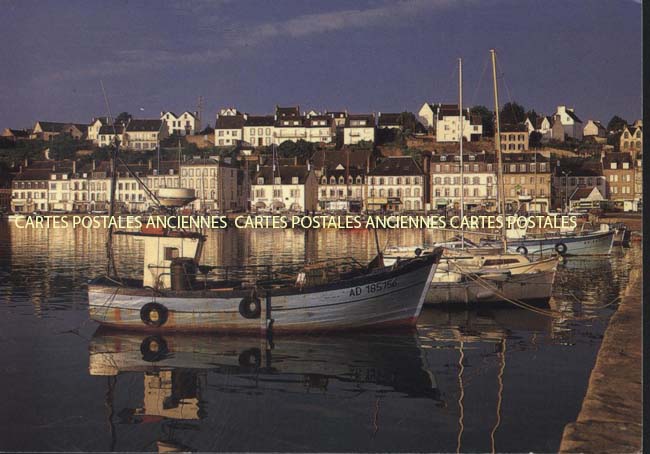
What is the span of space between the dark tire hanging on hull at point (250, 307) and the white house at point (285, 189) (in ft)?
158

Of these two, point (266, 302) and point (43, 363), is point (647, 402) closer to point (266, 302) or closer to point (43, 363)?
point (266, 302)

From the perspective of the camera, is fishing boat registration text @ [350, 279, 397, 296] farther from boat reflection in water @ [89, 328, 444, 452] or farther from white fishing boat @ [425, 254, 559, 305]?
white fishing boat @ [425, 254, 559, 305]

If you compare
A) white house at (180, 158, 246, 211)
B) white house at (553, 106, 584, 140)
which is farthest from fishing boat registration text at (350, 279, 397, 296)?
white house at (553, 106, 584, 140)

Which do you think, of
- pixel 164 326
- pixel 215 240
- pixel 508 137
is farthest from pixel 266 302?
pixel 508 137

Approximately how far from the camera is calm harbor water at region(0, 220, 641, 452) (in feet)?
25.7

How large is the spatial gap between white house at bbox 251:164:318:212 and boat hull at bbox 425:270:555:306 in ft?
146

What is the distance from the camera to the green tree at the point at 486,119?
77338 mm

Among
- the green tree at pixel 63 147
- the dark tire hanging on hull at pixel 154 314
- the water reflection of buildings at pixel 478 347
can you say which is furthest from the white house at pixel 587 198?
the dark tire hanging on hull at pixel 154 314

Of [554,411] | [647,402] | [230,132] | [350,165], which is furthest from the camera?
[230,132]

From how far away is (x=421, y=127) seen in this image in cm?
8325

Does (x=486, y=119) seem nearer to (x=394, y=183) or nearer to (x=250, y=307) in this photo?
(x=394, y=183)

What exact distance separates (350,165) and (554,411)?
59.1m

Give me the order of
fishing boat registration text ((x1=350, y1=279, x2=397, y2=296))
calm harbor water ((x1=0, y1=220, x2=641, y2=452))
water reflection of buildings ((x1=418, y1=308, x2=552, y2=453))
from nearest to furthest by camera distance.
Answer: calm harbor water ((x1=0, y1=220, x2=641, y2=452)) < water reflection of buildings ((x1=418, y1=308, x2=552, y2=453)) < fishing boat registration text ((x1=350, y1=279, x2=397, y2=296))

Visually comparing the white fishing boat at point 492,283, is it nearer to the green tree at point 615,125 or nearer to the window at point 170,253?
the window at point 170,253
